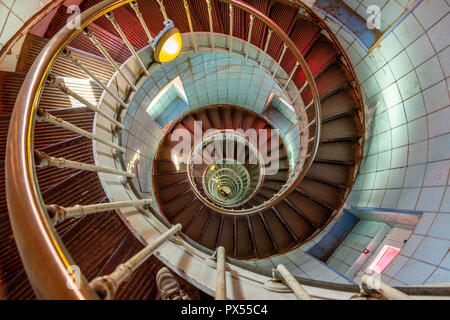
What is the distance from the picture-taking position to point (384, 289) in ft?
4.26

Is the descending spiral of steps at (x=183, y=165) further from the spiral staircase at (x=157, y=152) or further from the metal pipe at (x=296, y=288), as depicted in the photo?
the metal pipe at (x=296, y=288)

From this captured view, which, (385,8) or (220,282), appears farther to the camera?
(385,8)

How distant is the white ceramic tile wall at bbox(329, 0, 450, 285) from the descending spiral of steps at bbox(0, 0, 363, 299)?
0.52m

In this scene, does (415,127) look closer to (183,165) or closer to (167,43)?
(167,43)

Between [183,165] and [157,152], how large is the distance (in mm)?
1275

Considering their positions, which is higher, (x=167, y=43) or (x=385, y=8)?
(x=385, y=8)

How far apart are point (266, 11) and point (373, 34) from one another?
79.5 inches

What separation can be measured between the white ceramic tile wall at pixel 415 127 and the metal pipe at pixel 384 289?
194 centimetres

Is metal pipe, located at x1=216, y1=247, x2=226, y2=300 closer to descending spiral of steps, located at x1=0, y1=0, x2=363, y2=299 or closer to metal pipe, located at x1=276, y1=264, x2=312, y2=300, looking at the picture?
metal pipe, located at x1=276, y1=264, x2=312, y2=300

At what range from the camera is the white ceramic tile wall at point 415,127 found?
2.71 meters

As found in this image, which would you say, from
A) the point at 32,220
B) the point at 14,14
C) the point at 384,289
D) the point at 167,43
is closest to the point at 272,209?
the point at 384,289

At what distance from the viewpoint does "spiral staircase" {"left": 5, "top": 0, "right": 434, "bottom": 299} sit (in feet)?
3.90
